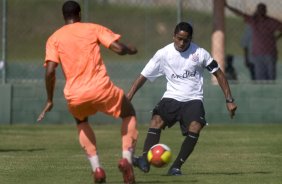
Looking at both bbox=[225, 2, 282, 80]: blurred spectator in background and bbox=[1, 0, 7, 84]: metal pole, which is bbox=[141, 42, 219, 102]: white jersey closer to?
bbox=[1, 0, 7, 84]: metal pole

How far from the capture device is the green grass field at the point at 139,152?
12.8 metres

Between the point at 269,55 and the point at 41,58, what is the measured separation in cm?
764

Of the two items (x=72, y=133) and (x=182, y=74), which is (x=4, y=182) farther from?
(x=72, y=133)

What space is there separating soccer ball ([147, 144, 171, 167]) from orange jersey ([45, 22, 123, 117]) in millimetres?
1097

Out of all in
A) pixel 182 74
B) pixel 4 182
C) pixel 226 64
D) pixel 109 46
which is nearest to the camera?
pixel 109 46

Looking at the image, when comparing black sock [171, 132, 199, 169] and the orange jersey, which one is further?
black sock [171, 132, 199, 169]

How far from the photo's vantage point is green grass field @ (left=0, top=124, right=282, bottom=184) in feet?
42.0

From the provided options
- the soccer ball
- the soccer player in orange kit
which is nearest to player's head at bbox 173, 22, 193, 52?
the soccer ball

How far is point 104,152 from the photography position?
16.5m

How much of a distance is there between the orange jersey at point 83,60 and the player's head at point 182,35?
1737 mm

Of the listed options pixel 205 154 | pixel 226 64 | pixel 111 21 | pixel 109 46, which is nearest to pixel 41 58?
pixel 111 21

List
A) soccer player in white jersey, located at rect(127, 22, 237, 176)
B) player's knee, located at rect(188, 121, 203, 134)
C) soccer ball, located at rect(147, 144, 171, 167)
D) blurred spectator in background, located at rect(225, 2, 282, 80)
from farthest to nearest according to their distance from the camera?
blurred spectator in background, located at rect(225, 2, 282, 80) → soccer player in white jersey, located at rect(127, 22, 237, 176) → player's knee, located at rect(188, 121, 203, 134) → soccer ball, located at rect(147, 144, 171, 167)

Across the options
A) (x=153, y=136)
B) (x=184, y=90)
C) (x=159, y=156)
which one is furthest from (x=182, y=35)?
(x=159, y=156)

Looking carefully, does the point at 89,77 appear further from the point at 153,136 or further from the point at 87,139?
the point at 153,136
